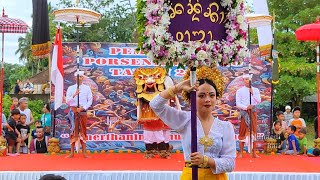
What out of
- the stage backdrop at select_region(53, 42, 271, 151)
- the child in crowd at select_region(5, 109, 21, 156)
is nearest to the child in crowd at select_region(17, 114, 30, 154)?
the child in crowd at select_region(5, 109, 21, 156)

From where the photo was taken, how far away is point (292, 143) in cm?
896

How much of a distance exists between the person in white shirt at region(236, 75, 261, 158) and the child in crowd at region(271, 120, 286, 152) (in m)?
0.98

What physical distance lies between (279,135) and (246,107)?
1.59m

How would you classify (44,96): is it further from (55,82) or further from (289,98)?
(55,82)

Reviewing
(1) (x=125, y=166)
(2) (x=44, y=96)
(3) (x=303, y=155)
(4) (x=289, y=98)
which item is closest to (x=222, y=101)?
(3) (x=303, y=155)

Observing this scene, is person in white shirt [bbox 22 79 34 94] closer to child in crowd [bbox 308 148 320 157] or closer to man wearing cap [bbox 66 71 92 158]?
man wearing cap [bbox 66 71 92 158]

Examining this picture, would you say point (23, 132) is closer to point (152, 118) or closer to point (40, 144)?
point (40, 144)

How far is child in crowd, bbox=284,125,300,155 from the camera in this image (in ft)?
29.3

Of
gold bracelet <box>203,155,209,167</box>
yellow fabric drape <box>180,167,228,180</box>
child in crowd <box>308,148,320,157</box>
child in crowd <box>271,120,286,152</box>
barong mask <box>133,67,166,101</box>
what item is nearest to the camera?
gold bracelet <box>203,155,209,167</box>

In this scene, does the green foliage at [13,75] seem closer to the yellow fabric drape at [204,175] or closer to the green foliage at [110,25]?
the green foliage at [110,25]

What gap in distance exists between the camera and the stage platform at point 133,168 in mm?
6277

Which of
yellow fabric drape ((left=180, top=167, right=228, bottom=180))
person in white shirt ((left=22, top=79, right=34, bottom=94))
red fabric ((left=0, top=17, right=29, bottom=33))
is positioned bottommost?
yellow fabric drape ((left=180, top=167, right=228, bottom=180))

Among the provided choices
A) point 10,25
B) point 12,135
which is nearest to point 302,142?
point 12,135

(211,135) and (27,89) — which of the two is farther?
(27,89)
